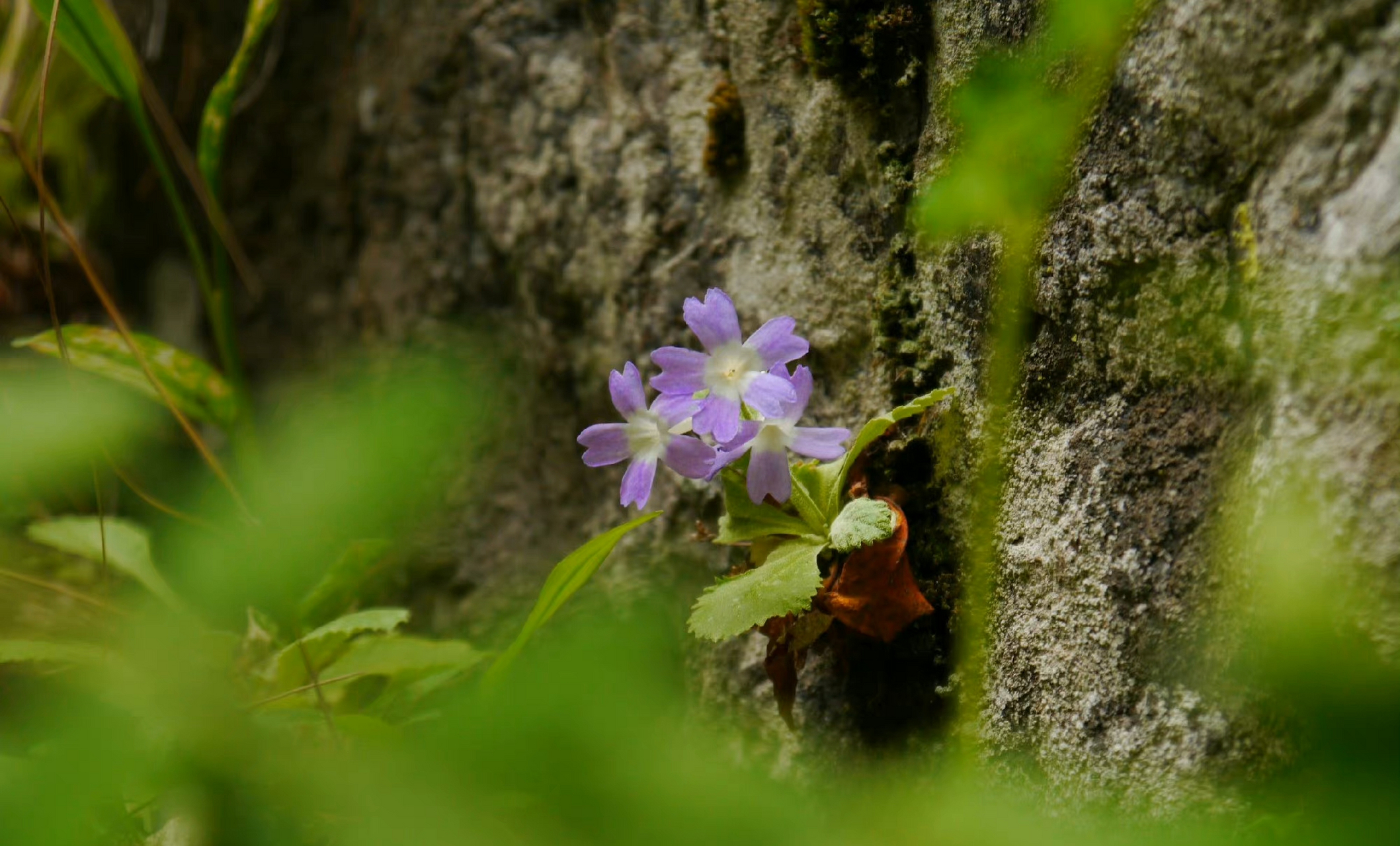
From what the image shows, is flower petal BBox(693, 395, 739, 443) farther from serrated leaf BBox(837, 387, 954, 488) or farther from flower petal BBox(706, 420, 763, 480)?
serrated leaf BBox(837, 387, 954, 488)

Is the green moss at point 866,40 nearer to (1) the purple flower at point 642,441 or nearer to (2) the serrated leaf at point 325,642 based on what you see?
(1) the purple flower at point 642,441

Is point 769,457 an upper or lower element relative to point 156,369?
upper

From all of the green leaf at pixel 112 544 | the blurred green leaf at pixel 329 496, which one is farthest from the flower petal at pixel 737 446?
the green leaf at pixel 112 544

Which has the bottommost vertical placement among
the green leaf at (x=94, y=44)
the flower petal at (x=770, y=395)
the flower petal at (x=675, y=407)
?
the flower petal at (x=675, y=407)

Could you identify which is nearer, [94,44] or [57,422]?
[57,422]

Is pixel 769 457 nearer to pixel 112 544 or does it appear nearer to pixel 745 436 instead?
pixel 745 436

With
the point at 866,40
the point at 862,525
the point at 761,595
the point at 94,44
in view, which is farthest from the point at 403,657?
the point at 94,44

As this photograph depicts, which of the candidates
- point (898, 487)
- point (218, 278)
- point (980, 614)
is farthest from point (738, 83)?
point (218, 278)
